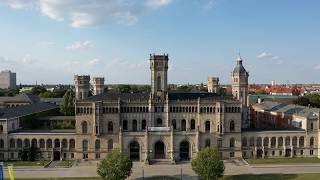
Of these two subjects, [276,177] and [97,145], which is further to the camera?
[97,145]

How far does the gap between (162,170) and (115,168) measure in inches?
667

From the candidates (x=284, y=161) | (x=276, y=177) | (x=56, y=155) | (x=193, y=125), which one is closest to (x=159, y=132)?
(x=193, y=125)

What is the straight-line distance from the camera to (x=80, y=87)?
110500 millimetres

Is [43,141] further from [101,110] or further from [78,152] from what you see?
[101,110]

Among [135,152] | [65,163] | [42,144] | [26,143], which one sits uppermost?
[26,143]

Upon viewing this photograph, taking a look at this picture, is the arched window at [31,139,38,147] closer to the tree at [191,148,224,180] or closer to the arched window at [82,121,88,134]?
the arched window at [82,121,88,134]

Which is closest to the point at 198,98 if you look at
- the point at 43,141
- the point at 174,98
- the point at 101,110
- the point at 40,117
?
the point at 174,98

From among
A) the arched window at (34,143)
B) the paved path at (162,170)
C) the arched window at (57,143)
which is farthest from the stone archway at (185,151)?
the arched window at (34,143)

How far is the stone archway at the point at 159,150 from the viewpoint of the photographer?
3600 inches

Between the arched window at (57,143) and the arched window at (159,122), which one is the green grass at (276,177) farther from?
the arched window at (57,143)

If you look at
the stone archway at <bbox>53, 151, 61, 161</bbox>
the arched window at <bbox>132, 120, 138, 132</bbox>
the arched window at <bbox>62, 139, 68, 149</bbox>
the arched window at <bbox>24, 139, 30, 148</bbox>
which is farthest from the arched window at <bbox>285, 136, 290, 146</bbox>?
the arched window at <bbox>24, 139, 30, 148</bbox>

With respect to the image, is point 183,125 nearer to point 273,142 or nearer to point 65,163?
point 273,142

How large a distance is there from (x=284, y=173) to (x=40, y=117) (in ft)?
248

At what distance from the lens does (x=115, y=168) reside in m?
67.5
